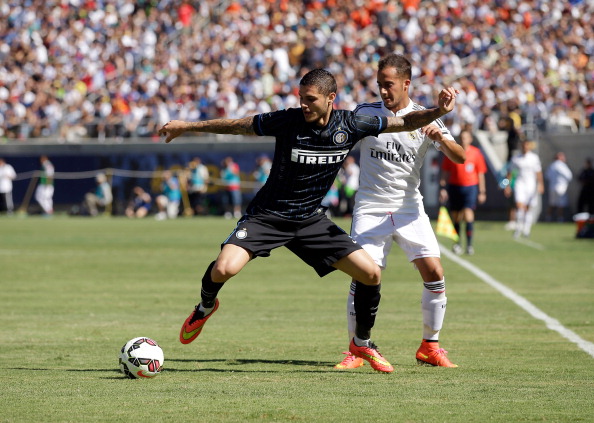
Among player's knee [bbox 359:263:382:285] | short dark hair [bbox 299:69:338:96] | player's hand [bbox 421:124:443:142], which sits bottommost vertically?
player's knee [bbox 359:263:382:285]

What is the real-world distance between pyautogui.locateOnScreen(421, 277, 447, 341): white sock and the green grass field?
31 cm

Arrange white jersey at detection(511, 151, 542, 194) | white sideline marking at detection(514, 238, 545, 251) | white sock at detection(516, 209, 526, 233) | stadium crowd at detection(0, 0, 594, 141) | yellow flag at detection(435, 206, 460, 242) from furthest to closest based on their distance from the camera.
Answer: stadium crowd at detection(0, 0, 594, 141) → white jersey at detection(511, 151, 542, 194) → white sock at detection(516, 209, 526, 233) → white sideline marking at detection(514, 238, 545, 251) → yellow flag at detection(435, 206, 460, 242)

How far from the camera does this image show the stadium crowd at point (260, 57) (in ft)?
118

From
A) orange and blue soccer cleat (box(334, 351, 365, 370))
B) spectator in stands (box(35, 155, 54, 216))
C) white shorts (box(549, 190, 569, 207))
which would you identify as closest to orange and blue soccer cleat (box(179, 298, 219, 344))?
orange and blue soccer cleat (box(334, 351, 365, 370))

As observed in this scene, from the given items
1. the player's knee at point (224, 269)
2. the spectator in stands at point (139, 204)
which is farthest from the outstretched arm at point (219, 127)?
the spectator in stands at point (139, 204)

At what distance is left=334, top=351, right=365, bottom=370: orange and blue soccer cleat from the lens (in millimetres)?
8414

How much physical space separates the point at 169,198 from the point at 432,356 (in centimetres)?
3016

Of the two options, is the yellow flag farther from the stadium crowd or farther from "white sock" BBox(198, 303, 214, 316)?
the stadium crowd

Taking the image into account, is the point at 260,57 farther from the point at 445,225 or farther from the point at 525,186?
the point at 445,225

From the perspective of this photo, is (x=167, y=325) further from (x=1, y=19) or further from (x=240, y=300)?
(x=1, y=19)

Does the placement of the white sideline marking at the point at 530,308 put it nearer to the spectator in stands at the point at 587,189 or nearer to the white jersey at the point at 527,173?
the white jersey at the point at 527,173

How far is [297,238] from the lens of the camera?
8.10 metres

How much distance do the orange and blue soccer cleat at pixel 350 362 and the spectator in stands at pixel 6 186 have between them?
1282 inches

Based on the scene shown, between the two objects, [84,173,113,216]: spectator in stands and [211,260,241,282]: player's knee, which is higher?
[211,260,241,282]: player's knee
